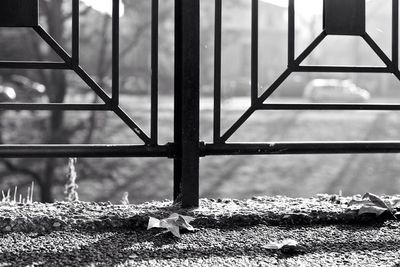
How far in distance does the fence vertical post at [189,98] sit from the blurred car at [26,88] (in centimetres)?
1187

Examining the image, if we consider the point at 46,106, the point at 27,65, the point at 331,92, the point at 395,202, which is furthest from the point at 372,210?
the point at 331,92

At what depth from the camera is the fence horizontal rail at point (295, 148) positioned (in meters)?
2.34

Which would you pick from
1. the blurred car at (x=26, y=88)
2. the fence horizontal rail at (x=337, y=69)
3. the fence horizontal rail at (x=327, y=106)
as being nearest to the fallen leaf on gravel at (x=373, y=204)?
the fence horizontal rail at (x=327, y=106)

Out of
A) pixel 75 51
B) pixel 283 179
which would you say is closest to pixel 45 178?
pixel 283 179

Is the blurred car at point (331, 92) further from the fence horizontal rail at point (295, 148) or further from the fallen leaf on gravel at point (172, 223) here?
the fallen leaf on gravel at point (172, 223)

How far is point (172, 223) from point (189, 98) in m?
0.47

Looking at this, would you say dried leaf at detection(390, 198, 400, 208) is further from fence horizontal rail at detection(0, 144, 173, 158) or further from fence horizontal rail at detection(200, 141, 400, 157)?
fence horizontal rail at detection(0, 144, 173, 158)

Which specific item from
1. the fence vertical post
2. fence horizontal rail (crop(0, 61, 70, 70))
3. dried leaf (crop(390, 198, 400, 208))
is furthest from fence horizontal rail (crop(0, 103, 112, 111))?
dried leaf (crop(390, 198, 400, 208))

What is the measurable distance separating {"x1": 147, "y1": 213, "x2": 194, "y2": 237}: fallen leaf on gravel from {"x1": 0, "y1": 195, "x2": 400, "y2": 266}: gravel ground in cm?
2

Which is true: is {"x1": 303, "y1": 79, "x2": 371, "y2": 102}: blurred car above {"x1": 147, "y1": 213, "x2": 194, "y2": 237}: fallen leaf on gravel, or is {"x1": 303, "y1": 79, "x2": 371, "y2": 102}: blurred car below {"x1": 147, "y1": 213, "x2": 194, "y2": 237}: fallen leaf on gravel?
below

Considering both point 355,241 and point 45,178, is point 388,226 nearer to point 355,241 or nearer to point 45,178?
point 355,241

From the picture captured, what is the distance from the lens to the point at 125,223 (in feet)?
6.70

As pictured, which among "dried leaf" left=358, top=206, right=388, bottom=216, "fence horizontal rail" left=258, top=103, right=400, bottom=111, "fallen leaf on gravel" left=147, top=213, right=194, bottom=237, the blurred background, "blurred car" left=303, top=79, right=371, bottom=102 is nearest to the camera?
"fallen leaf on gravel" left=147, top=213, right=194, bottom=237

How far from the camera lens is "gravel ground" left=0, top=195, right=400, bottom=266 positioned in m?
1.72
